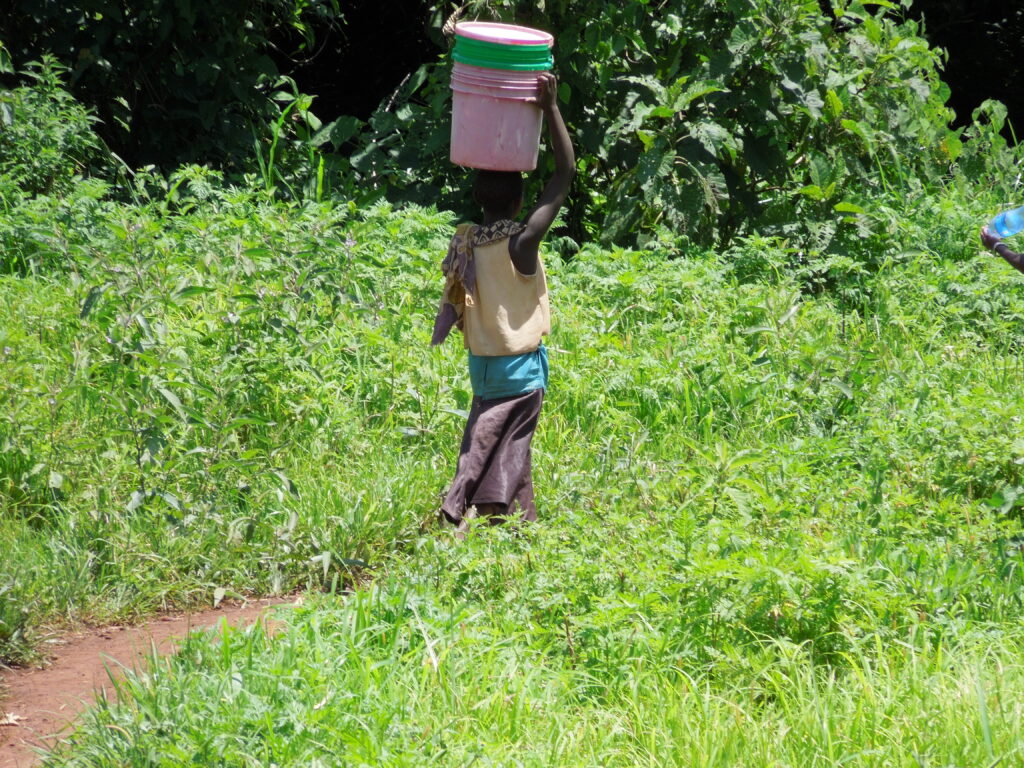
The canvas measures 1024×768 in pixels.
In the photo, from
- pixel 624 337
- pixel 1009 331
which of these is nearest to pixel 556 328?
pixel 624 337

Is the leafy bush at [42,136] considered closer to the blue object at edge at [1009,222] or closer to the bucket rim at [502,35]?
the bucket rim at [502,35]

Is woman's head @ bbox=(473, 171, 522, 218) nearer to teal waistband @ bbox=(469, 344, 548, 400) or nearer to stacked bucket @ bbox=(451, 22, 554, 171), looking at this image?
stacked bucket @ bbox=(451, 22, 554, 171)

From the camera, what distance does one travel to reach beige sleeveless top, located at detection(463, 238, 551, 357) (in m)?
4.25

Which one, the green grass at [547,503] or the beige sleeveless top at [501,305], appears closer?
the green grass at [547,503]

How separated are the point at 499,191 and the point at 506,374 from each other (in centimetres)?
63

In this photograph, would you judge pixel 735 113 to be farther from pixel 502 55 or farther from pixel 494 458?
pixel 494 458

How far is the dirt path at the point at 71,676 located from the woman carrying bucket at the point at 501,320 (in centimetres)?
79

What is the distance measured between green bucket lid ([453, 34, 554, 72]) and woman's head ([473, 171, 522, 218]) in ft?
1.23

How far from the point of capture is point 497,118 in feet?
13.7

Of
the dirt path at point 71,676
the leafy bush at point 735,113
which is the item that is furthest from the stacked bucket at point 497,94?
the leafy bush at point 735,113

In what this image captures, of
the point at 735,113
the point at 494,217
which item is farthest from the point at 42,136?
the point at 494,217

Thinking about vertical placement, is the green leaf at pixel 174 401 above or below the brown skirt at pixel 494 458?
above

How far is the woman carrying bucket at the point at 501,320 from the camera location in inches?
167

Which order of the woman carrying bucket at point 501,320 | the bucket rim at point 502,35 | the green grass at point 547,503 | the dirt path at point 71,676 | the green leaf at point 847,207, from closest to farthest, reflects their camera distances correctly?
the green grass at point 547,503 → the dirt path at point 71,676 → the bucket rim at point 502,35 → the woman carrying bucket at point 501,320 → the green leaf at point 847,207
